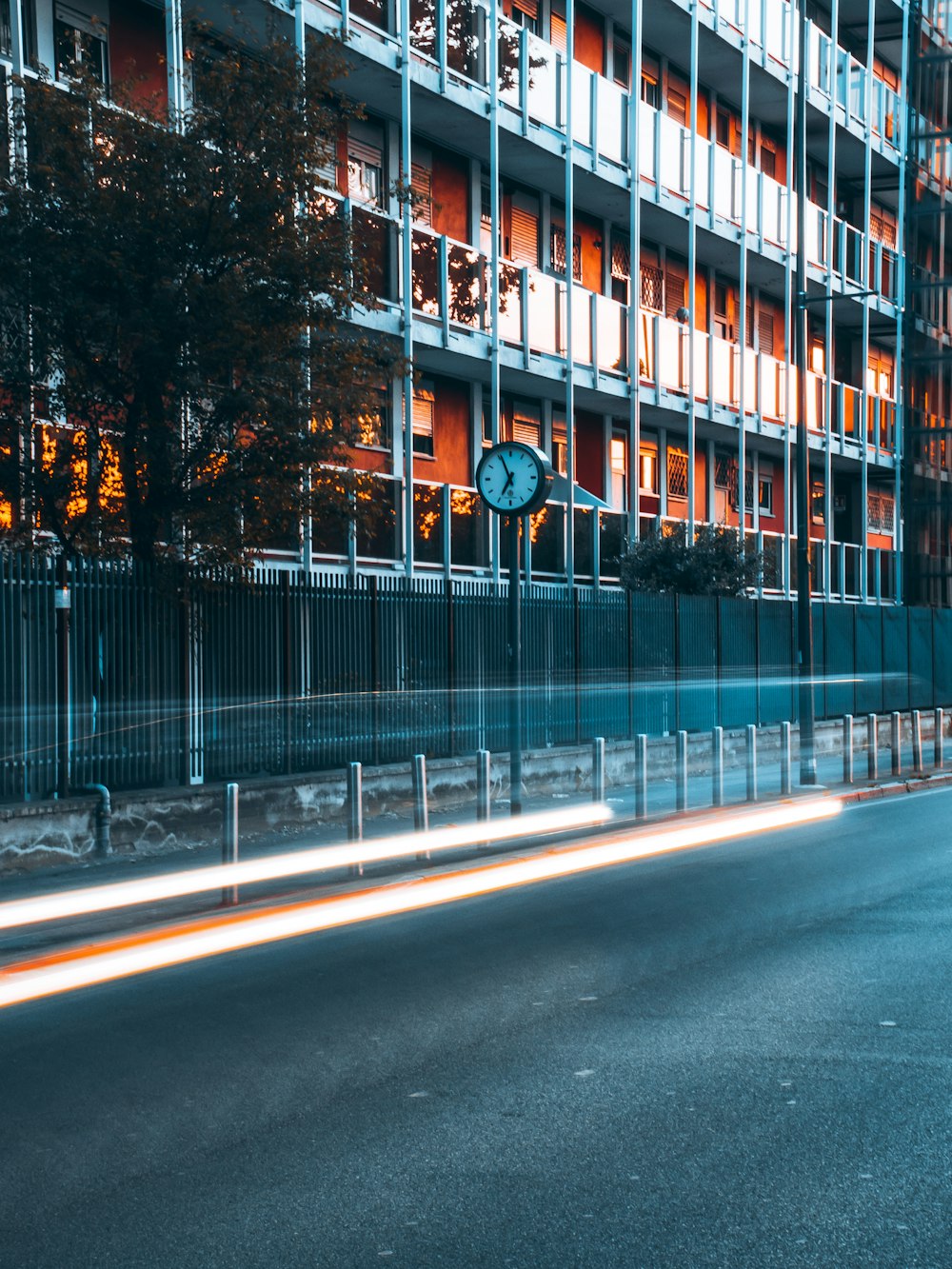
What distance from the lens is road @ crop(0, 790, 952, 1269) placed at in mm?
4566

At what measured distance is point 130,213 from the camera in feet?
42.3

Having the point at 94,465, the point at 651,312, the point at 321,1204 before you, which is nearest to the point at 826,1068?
the point at 321,1204

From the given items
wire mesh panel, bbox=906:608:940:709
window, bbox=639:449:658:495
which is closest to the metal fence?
window, bbox=639:449:658:495

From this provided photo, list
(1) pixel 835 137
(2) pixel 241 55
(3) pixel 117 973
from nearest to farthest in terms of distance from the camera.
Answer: (3) pixel 117 973 < (2) pixel 241 55 < (1) pixel 835 137

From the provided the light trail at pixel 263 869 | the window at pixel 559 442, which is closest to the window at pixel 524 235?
the window at pixel 559 442

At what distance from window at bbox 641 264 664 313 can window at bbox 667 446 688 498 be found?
2.67 metres

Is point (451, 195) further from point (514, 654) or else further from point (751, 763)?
point (514, 654)

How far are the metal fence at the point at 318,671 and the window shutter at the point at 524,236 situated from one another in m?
6.35

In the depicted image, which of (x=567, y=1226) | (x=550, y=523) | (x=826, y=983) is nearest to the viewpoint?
(x=567, y=1226)

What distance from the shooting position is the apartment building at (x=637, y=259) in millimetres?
21391

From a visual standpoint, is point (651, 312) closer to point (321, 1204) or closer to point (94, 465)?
point (94, 465)

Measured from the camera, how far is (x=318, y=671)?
51.5ft

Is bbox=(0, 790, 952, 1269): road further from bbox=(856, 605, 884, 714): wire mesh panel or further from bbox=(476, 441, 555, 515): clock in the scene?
bbox=(856, 605, 884, 714): wire mesh panel

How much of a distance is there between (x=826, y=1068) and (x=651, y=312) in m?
22.5
